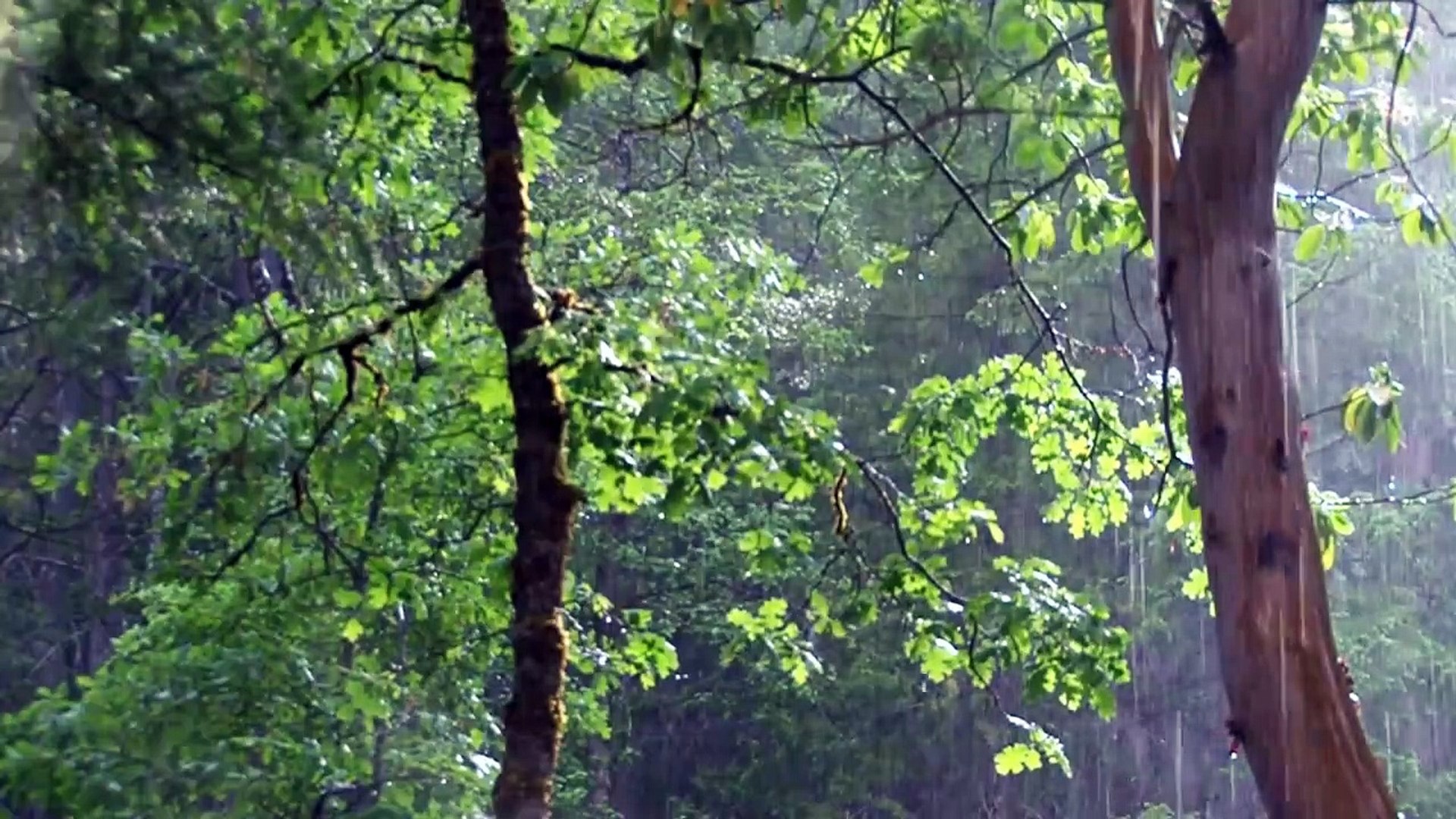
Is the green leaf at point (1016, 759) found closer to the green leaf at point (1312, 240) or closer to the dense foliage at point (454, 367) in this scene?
the dense foliage at point (454, 367)

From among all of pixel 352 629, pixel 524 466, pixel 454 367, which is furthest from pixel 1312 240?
pixel 352 629

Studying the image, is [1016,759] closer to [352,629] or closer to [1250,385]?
[352,629]

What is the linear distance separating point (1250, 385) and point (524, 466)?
6.32 feet

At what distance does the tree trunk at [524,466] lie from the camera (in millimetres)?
4352

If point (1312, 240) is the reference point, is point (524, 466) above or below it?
below

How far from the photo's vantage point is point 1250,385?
341cm

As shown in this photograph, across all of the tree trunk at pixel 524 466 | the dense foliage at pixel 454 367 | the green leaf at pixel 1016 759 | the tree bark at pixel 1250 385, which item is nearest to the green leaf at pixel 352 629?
the dense foliage at pixel 454 367

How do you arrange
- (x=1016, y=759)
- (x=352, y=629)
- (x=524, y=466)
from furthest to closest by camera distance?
(x=352, y=629), (x=1016, y=759), (x=524, y=466)

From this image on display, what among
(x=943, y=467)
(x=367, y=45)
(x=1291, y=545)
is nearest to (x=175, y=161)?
(x=367, y=45)

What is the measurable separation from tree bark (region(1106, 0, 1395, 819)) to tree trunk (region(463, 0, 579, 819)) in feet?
5.19

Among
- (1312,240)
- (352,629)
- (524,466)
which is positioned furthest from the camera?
(352,629)

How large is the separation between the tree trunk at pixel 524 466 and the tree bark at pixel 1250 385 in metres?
1.58

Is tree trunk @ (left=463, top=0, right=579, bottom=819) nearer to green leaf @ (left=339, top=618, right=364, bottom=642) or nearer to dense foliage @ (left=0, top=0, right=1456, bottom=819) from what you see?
dense foliage @ (left=0, top=0, right=1456, bottom=819)

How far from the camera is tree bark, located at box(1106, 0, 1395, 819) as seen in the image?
3.21 meters
